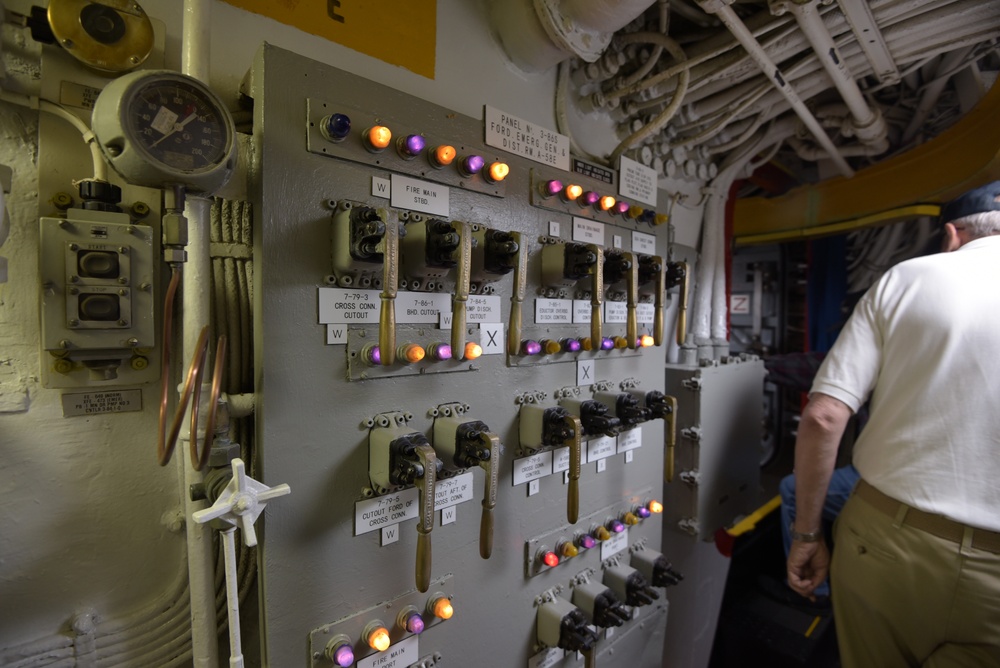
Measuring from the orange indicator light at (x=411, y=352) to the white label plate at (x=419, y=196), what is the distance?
0.29 m

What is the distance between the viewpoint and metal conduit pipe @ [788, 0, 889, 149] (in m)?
1.21

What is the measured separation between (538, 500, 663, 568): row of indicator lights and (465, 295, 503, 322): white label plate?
2.25ft

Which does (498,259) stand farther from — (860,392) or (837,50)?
(837,50)

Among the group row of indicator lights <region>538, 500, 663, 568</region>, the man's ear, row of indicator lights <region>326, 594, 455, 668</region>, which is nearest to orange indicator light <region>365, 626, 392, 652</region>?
row of indicator lights <region>326, 594, 455, 668</region>

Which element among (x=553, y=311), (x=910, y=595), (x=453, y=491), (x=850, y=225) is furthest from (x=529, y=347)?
(x=850, y=225)

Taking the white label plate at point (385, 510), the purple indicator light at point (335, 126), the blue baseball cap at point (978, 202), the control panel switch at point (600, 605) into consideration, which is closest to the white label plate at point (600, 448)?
the control panel switch at point (600, 605)

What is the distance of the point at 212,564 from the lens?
0.74m

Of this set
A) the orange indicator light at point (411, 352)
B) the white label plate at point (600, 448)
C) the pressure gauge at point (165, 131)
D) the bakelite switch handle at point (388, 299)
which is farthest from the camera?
the white label plate at point (600, 448)

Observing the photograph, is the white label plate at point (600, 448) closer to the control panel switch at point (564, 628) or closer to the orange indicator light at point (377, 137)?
the control panel switch at point (564, 628)

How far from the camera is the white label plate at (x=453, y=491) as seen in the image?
96 centimetres

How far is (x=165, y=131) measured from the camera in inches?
25.2

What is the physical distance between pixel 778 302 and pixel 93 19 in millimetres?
3410

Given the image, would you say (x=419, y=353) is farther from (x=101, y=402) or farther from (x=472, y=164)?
(x=101, y=402)

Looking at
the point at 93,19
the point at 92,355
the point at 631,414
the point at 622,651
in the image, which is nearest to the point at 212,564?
the point at 92,355
